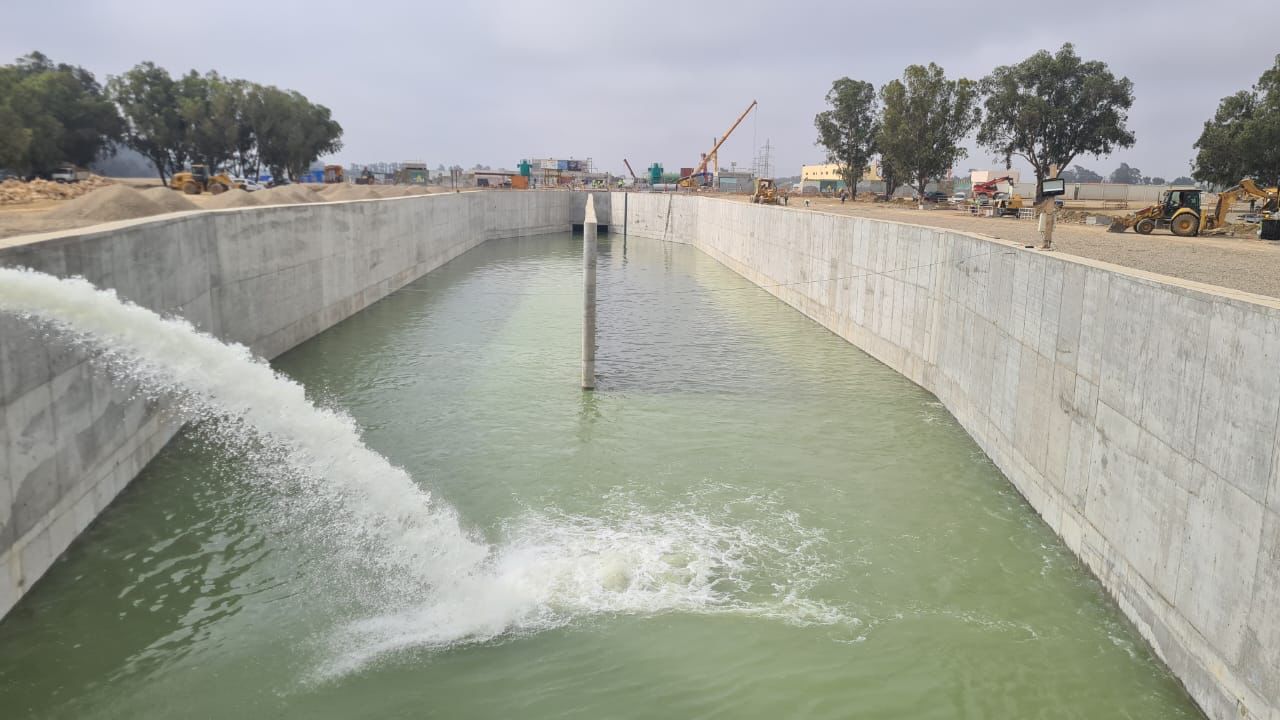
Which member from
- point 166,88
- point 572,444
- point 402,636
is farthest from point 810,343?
point 166,88

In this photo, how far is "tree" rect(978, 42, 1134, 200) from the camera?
58.8m

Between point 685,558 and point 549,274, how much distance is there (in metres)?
40.7

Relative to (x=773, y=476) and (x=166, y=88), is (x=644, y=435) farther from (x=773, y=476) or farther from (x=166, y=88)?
(x=166, y=88)

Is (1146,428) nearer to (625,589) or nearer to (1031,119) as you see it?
(625,589)

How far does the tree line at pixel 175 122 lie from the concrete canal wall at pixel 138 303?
5505cm

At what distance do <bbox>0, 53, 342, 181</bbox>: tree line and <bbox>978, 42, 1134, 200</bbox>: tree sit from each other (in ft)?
225

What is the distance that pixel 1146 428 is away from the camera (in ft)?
35.0

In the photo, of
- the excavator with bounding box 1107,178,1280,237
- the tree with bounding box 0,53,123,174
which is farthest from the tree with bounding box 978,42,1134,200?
the tree with bounding box 0,53,123,174

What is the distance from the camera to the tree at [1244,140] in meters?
41.3

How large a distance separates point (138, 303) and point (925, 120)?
61494 millimetres

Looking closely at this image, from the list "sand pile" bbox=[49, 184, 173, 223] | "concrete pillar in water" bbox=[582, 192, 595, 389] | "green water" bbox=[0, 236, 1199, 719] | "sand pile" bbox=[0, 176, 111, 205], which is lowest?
"green water" bbox=[0, 236, 1199, 719]

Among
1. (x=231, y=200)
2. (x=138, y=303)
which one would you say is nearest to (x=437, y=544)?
(x=138, y=303)

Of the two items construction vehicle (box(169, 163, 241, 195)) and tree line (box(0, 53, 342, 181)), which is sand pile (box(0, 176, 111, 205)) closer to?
construction vehicle (box(169, 163, 241, 195))

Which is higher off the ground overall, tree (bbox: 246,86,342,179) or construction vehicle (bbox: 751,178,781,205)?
tree (bbox: 246,86,342,179)
